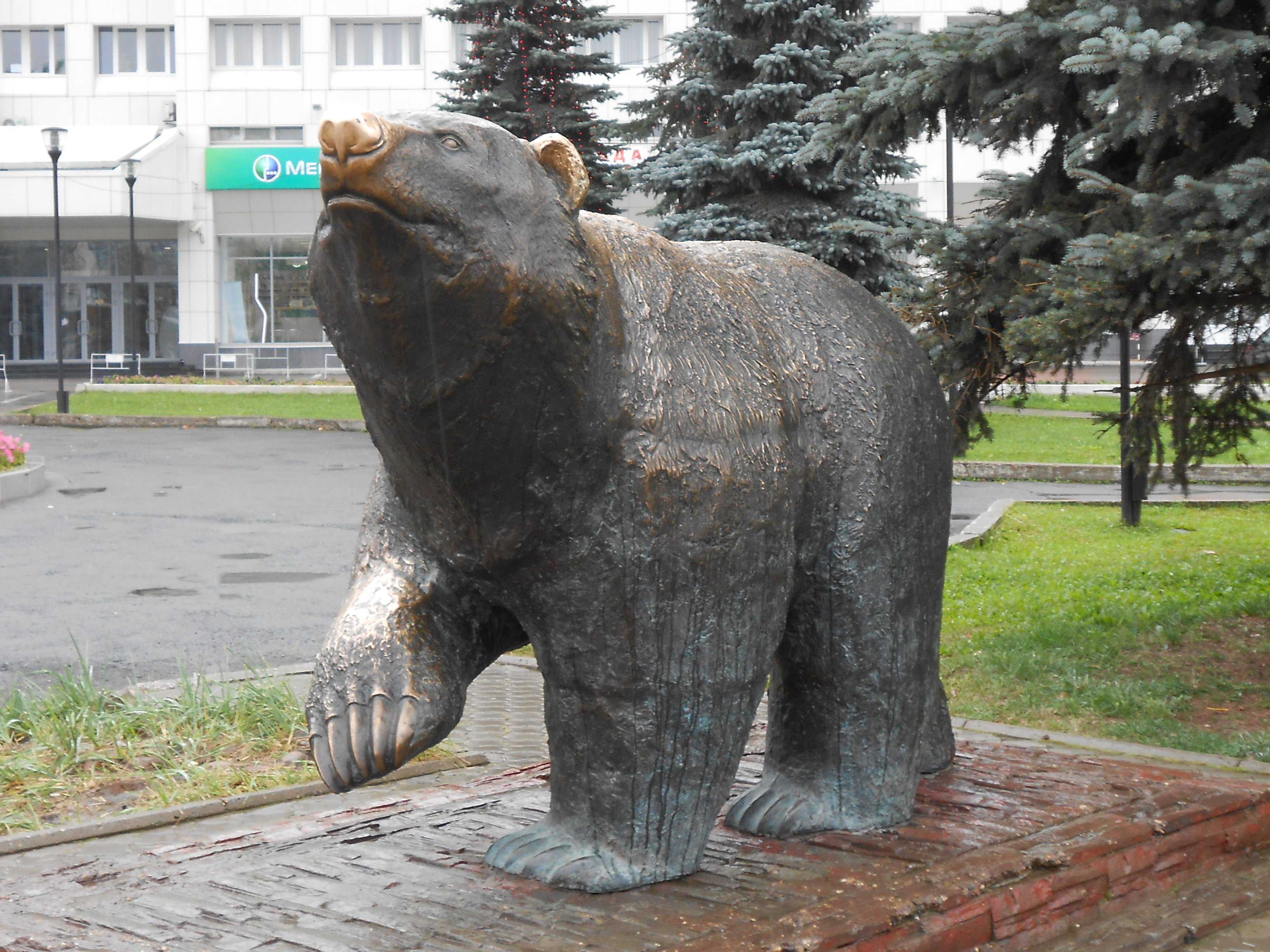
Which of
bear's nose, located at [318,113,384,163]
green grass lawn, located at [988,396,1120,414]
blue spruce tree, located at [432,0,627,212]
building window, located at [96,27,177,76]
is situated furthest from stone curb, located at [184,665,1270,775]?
building window, located at [96,27,177,76]

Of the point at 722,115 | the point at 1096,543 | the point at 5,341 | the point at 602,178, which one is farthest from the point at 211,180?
the point at 1096,543

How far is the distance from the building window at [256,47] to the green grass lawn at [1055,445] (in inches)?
868

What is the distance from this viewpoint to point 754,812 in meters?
4.20

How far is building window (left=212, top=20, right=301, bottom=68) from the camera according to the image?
122 feet

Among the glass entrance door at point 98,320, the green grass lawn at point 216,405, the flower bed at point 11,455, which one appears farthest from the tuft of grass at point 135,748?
the glass entrance door at point 98,320

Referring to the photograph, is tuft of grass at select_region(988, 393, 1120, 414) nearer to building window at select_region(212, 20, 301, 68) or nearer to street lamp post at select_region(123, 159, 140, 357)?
street lamp post at select_region(123, 159, 140, 357)

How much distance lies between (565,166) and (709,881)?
1845 millimetres

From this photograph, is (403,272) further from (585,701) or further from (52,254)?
(52,254)

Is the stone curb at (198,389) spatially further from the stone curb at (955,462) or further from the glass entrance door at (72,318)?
the glass entrance door at (72,318)

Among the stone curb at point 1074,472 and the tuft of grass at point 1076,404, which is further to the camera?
the tuft of grass at point 1076,404

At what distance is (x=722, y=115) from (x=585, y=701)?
1615cm

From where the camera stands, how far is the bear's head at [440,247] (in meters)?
2.77

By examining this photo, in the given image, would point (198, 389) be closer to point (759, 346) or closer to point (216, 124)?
point (216, 124)

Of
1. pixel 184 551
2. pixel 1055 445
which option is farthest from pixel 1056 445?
pixel 184 551
